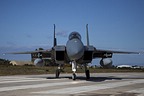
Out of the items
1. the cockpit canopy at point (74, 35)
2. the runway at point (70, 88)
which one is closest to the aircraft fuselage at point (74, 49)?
the cockpit canopy at point (74, 35)

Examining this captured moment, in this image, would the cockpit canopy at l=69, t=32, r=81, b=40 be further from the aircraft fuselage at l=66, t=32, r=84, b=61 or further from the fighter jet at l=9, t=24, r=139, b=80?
the aircraft fuselage at l=66, t=32, r=84, b=61

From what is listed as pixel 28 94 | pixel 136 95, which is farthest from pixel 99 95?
pixel 28 94

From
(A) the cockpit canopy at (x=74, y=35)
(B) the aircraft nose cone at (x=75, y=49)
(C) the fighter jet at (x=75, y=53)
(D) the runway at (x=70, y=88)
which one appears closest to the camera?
(D) the runway at (x=70, y=88)

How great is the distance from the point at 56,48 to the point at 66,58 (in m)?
1.08

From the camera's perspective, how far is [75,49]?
1895 centimetres

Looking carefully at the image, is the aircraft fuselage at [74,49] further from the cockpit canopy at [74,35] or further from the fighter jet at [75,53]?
the cockpit canopy at [74,35]

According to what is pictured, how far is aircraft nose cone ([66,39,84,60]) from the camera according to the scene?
18891 millimetres

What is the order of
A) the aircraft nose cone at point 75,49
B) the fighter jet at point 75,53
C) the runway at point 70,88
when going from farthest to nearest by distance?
the fighter jet at point 75,53
the aircraft nose cone at point 75,49
the runway at point 70,88

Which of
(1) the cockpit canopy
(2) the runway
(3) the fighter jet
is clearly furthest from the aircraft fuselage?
(2) the runway

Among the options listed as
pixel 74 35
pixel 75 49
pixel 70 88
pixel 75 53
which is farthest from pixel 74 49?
pixel 70 88

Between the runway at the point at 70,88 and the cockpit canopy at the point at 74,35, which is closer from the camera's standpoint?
the runway at the point at 70,88

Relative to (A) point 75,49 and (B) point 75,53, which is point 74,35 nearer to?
(A) point 75,49

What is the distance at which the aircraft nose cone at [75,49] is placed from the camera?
18891 millimetres

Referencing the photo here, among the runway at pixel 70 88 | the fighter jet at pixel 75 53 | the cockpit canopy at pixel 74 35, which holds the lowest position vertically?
the runway at pixel 70 88
